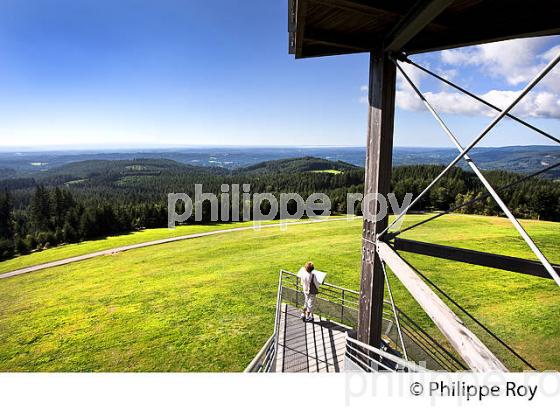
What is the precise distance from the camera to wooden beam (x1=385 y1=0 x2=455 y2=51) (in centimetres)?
195

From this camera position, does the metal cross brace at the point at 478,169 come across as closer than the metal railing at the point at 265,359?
Yes

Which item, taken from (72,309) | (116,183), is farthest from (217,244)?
(116,183)

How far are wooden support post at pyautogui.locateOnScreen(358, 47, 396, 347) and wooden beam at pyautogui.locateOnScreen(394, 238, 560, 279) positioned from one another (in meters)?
0.29

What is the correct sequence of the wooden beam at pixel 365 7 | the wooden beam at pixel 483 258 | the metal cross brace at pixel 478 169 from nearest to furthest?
the metal cross brace at pixel 478 169
the wooden beam at pixel 365 7
the wooden beam at pixel 483 258

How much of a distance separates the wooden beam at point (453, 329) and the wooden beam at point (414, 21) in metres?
1.80

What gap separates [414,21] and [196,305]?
10.3 meters

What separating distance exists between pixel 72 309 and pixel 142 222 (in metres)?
28.0

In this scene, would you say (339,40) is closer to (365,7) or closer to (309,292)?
(365,7)

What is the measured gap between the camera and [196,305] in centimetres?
1038

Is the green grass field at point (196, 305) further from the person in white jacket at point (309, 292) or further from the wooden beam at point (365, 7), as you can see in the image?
the wooden beam at point (365, 7)

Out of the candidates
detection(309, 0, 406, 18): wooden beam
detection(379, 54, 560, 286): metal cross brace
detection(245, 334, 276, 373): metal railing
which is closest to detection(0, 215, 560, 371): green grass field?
detection(245, 334, 276, 373): metal railing

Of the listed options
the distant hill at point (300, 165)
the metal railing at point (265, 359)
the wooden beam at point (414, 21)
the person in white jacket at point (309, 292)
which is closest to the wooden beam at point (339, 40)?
the wooden beam at point (414, 21)

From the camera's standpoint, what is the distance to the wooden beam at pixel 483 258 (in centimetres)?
240
